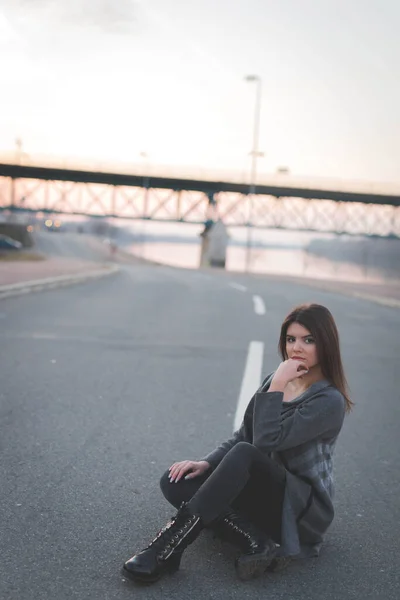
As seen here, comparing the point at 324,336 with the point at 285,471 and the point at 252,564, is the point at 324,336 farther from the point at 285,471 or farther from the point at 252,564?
the point at 252,564

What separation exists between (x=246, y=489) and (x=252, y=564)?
37cm

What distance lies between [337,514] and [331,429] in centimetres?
98

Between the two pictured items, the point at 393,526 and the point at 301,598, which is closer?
the point at 301,598

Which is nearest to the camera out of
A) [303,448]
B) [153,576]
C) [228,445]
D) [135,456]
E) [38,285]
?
[153,576]

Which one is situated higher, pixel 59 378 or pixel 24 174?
pixel 24 174

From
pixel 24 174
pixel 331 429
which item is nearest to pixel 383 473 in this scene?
pixel 331 429

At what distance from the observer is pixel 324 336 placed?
3.19 m

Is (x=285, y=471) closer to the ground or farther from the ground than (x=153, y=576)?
farther from the ground

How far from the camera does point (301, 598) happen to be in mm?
2873

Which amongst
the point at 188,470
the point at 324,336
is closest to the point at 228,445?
the point at 188,470

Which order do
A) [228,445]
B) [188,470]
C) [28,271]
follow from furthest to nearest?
[28,271] → [228,445] → [188,470]

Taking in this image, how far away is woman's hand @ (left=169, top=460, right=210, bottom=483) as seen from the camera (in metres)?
3.40

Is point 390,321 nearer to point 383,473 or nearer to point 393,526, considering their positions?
point 383,473

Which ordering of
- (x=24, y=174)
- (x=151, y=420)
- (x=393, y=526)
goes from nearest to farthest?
(x=393, y=526)
(x=151, y=420)
(x=24, y=174)
